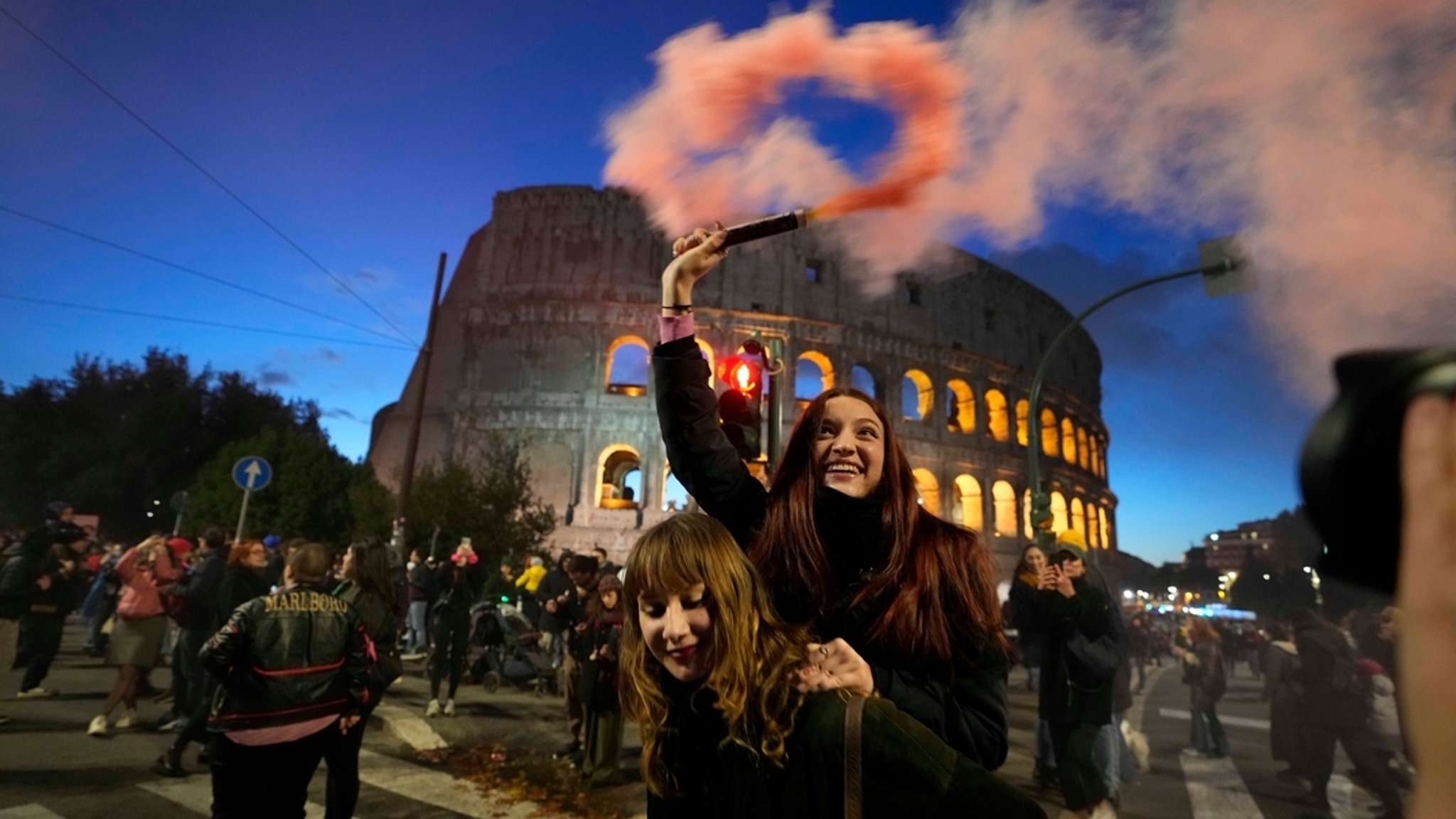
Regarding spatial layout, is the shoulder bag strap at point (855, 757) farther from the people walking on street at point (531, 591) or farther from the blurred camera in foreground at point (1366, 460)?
the people walking on street at point (531, 591)

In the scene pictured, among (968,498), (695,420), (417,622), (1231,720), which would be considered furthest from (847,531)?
(968,498)

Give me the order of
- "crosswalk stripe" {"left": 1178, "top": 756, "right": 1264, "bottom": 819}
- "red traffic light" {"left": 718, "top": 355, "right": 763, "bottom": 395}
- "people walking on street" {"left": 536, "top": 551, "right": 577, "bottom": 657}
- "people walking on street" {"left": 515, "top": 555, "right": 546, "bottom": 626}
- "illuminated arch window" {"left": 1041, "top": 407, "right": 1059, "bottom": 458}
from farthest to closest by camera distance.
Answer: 1. "illuminated arch window" {"left": 1041, "top": 407, "right": 1059, "bottom": 458}
2. "people walking on street" {"left": 515, "top": 555, "right": 546, "bottom": 626}
3. "people walking on street" {"left": 536, "top": 551, "right": 577, "bottom": 657}
4. "red traffic light" {"left": 718, "top": 355, "right": 763, "bottom": 395}
5. "crosswalk stripe" {"left": 1178, "top": 756, "right": 1264, "bottom": 819}

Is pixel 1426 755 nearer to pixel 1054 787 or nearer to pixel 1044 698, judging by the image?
pixel 1044 698

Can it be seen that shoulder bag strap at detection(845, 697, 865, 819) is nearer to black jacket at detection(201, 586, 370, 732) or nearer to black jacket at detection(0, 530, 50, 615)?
black jacket at detection(201, 586, 370, 732)

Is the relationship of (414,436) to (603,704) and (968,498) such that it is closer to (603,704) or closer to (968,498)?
(603,704)

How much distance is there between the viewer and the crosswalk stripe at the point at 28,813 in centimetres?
442

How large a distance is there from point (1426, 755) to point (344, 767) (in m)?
4.64

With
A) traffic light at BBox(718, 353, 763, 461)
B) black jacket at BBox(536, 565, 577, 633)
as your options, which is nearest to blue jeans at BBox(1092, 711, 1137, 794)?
traffic light at BBox(718, 353, 763, 461)

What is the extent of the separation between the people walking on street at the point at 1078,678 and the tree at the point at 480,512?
20.6m

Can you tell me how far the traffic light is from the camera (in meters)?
5.24

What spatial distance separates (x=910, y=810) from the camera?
4.18 ft

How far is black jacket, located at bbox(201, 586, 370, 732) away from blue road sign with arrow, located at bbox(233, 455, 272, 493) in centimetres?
788

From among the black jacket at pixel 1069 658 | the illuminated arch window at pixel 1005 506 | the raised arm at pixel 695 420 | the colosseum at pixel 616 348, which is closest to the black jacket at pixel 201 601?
the raised arm at pixel 695 420

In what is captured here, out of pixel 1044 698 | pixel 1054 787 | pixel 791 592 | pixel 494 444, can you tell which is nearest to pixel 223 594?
pixel 791 592
